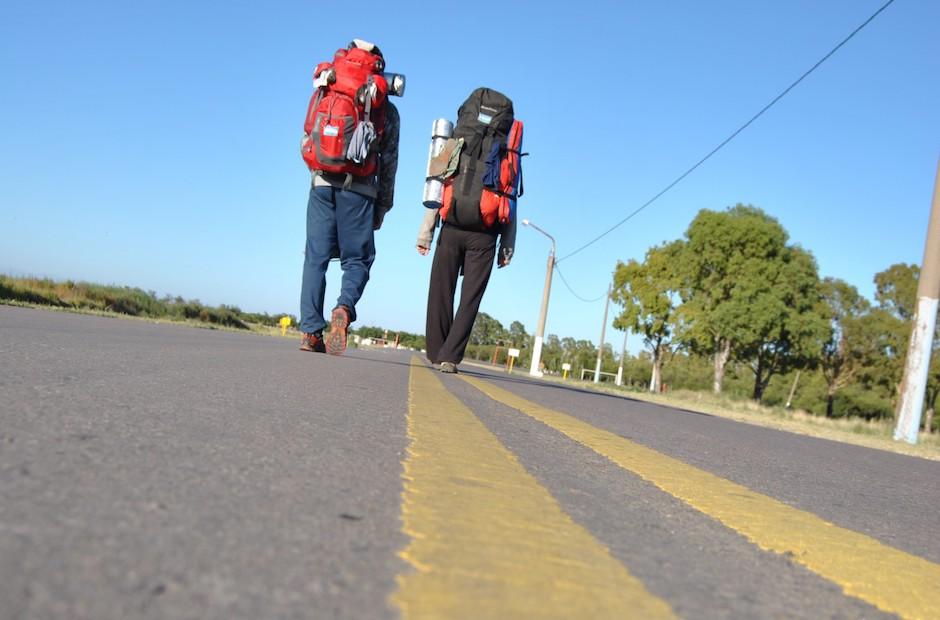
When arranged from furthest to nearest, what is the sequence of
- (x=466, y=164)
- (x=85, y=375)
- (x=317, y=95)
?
(x=466, y=164) → (x=317, y=95) → (x=85, y=375)

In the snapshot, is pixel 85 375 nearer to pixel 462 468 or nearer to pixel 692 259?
pixel 462 468

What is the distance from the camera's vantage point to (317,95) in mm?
6359

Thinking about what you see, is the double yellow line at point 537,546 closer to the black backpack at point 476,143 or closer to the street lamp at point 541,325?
the black backpack at point 476,143

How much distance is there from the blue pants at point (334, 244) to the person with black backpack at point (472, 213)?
887 millimetres

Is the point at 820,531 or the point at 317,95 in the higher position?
the point at 317,95

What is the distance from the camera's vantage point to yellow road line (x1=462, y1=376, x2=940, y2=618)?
1.42 meters

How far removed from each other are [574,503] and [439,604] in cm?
96

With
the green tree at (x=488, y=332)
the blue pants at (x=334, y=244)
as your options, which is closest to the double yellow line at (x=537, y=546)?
the blue pants at (x=334, y=244)

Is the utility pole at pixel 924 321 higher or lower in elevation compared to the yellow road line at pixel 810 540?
higher

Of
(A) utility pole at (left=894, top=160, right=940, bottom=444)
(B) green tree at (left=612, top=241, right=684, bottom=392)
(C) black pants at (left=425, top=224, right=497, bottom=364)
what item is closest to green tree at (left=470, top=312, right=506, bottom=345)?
(B) green tree at (left=612, top=241, right=684, bottom=392)

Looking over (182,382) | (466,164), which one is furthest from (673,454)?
(466,164)

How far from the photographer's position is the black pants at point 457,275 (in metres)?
7.29

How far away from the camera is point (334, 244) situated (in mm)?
6676

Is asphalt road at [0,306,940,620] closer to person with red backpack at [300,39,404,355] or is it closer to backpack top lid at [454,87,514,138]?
person with red backpack at [300,39,404,355]
